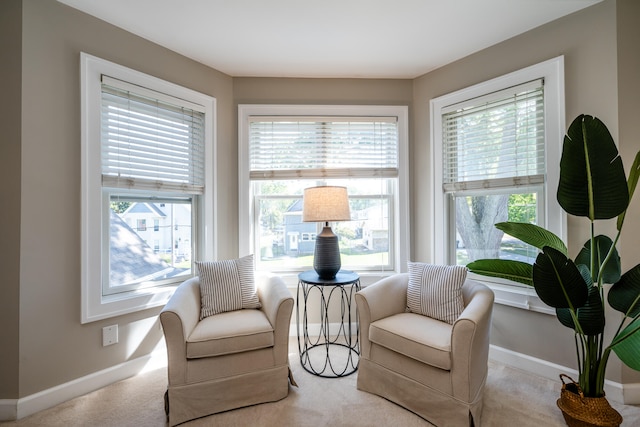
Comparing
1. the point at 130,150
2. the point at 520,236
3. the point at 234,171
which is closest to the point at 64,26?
the point at 130,150

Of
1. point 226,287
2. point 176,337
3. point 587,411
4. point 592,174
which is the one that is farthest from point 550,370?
point 176,337

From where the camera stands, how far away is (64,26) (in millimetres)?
1969

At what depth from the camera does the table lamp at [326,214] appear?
2.30 m

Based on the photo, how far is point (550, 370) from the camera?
217 centimetres

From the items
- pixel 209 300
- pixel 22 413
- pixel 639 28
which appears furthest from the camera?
pixel 209 300

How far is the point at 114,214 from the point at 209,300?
96cm

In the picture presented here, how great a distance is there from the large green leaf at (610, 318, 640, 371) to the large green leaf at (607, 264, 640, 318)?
0.09 m

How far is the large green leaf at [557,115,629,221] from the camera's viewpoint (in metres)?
1.50

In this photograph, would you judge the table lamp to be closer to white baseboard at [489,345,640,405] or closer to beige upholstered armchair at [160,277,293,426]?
beige upholstered armchair at [160,277,293,426]

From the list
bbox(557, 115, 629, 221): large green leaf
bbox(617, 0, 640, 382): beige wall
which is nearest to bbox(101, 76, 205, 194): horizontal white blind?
→ bbox(557, 115, 629, 221): large green leaf

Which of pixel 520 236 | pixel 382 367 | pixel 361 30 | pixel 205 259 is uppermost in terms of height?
pixel 361 30

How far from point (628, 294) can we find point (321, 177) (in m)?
2.23

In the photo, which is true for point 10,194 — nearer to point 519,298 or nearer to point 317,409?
point 317,409

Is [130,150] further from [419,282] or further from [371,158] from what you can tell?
[419,282]
